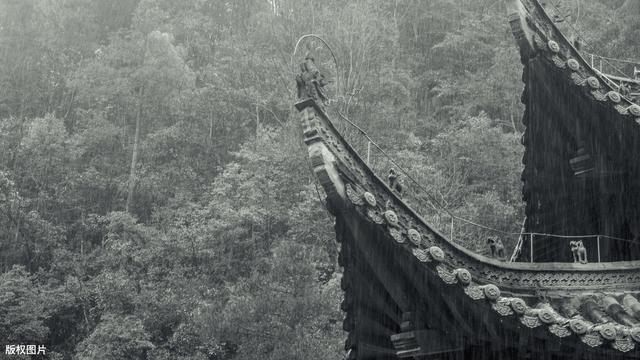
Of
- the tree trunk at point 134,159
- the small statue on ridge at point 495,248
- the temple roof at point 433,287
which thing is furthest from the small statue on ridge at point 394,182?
the tree trunk at point 134,159

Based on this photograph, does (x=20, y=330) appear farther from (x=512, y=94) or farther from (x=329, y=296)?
(x=512, y=94)

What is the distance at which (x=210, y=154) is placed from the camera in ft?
A: 89.4

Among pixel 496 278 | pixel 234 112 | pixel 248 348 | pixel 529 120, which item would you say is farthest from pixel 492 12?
pixel 496 278

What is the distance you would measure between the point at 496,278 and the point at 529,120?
2177mm

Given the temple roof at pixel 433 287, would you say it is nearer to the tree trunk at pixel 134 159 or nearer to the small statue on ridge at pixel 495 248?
the small statue on ridge at pixel 495 248

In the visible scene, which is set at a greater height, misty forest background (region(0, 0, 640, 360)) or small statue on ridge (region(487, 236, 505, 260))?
misty forest background (region(0, 0, 640, 360))

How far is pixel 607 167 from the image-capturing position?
24.0 feet

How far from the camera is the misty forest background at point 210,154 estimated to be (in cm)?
1706

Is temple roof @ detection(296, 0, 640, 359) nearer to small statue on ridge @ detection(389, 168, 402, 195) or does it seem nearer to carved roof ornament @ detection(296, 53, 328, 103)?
carved roof ornament @ detection(296, 53, 328, 103)

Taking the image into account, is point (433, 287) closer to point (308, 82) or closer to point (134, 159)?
point (308, 82)

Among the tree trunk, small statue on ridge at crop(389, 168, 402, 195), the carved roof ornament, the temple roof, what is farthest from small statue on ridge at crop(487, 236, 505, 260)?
the tree trunk

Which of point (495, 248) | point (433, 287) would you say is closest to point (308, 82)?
point (433, 287)

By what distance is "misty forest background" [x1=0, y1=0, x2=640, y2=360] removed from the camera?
56.0 ft

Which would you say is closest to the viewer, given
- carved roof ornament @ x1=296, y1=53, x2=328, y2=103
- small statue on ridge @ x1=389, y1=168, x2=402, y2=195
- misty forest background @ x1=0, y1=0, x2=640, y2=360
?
carved roof ornament @ x1=296, y1=53, x2=328, y2=103
